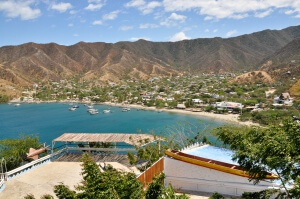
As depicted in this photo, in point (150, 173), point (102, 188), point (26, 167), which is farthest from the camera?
point (26, 167)

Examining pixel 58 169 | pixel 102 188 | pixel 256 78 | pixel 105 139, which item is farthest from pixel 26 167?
pixel 256 78

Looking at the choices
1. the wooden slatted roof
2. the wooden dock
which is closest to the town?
the wooden slatted roof

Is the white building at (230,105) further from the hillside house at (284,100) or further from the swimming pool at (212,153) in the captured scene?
the swimming pool at (212,153)

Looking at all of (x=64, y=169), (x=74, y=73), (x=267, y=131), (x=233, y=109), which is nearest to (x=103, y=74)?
(x=74, y=73)

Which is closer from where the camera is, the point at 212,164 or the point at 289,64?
the point at 212,164

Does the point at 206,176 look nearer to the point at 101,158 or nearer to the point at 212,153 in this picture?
the point at 212,153

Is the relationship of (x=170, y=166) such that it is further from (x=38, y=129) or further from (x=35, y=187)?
(x=38, y=129)
